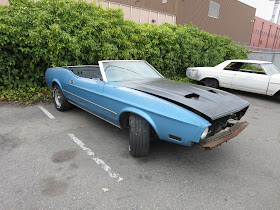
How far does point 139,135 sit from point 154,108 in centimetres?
42

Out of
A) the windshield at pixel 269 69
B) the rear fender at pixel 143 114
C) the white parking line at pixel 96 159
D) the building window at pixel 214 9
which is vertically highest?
the building window at pixel 214 9

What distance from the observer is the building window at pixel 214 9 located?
23.1 meters

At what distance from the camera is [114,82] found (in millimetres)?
3133

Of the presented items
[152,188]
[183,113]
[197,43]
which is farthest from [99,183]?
[197,43]

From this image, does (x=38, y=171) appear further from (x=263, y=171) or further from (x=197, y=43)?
(x=197, y=43)

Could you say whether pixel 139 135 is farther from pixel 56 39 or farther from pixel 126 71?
pixel 56 39

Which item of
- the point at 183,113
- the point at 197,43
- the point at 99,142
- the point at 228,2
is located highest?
the point at 228,2

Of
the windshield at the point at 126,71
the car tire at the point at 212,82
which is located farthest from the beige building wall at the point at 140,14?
the windshield at the point at 126,71

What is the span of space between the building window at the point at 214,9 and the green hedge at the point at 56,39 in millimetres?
19796

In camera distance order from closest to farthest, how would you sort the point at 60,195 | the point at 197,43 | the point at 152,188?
the point at 60,195, the point at 152,188, the point at 197,43

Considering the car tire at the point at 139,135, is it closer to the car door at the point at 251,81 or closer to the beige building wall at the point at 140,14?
the car door at the point at 251,81

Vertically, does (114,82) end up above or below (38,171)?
above

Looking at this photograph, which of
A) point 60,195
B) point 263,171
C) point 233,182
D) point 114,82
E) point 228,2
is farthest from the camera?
point 228,2

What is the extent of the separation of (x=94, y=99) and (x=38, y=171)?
1.35 meters
